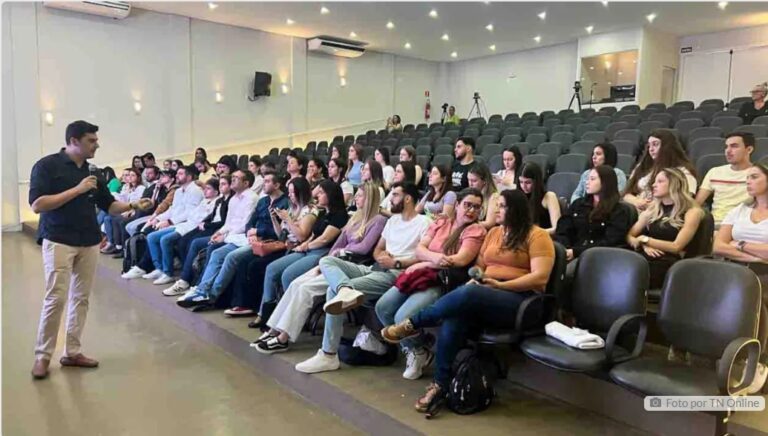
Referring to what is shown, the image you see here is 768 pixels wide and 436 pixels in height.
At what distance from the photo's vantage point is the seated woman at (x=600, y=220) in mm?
3031

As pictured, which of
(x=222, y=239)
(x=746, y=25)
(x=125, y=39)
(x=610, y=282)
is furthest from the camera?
(x=746, y=25)

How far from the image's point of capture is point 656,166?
11.6 ft

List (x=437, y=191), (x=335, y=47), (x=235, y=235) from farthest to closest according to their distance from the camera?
(x=335, y=47), (x=235, y=235), (x=437, y=191)

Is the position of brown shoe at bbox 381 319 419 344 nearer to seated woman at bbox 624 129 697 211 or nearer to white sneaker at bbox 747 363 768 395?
white sneaker at bbox 747 363 768 395

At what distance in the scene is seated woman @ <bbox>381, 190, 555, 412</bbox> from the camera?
2.45 meters

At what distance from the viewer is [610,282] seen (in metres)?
2.46

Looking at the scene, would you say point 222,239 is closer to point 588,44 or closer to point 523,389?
point 523,389

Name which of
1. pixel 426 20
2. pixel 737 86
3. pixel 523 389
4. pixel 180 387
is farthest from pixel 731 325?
pixel 737 86

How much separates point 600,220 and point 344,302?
1512mm

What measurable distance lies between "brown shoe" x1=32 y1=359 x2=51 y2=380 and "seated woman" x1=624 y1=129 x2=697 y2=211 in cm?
359

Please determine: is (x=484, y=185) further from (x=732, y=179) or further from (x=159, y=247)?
(x=159, y=247)

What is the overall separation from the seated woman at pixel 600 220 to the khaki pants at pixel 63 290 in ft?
9.16

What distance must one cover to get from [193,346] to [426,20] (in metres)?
8.56

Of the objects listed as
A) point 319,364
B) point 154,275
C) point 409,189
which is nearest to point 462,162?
point 409,189
